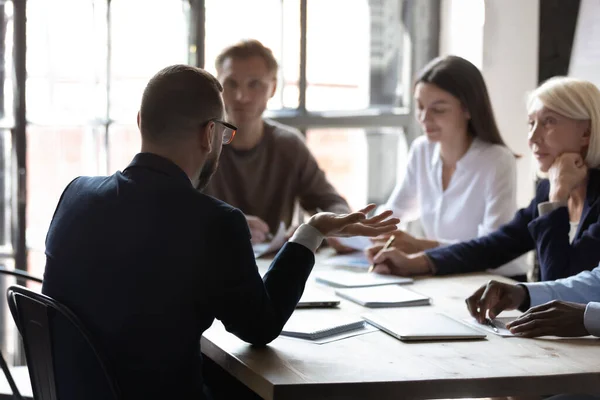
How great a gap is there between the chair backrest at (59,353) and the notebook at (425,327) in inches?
25.0

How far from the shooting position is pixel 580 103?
8.07 feet

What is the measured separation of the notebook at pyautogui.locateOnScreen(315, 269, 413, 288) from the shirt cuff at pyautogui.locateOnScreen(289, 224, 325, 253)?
59 centimetres

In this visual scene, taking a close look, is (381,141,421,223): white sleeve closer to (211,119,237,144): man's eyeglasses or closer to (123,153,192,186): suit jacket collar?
(211,119,237,144): man's eyeglasses

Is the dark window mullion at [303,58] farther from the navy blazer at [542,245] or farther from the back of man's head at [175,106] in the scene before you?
the back of man's head at [175,106]

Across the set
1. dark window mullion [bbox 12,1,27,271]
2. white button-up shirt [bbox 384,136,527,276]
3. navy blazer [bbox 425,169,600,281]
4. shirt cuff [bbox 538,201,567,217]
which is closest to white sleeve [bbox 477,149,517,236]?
white button-up shirt [bbox 384,136,527,276]

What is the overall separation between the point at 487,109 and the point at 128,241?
72.3 inches

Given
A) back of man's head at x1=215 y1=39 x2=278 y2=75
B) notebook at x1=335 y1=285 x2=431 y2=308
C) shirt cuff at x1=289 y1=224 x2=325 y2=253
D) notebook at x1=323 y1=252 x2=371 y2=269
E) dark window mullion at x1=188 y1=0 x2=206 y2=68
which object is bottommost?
notebook at x1=323 y1=252 x2=371 y2=269

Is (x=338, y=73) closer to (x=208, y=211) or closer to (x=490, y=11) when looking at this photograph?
(x=490, y=11)

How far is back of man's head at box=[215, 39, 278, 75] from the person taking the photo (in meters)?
3.26

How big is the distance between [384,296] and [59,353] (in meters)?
0.90

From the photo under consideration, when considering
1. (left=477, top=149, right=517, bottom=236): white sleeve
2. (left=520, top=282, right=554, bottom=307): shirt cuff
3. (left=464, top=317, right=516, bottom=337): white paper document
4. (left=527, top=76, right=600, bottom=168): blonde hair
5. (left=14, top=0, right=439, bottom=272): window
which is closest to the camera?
(left=464, top=317, right=516, bottom=337): white paper document

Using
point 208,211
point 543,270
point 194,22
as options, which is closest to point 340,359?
point 208,211

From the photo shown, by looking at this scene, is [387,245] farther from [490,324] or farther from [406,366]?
[406,366]

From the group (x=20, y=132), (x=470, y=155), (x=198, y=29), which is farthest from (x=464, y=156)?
(x=20, y=132)
